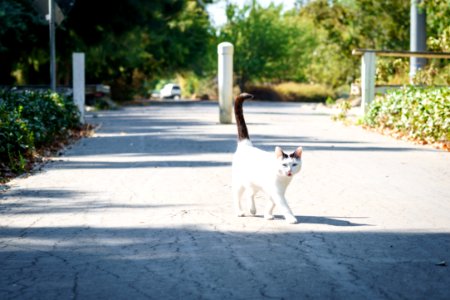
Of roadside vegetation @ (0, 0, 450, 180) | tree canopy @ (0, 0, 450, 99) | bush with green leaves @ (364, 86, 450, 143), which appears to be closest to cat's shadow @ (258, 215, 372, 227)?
roadside vegetation @ (0, 0, 450, 180)

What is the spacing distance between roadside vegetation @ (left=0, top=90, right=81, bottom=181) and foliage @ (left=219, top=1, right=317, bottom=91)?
46.8m

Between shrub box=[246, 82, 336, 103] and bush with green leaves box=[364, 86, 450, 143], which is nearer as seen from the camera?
bush with green leaves box=[364, 86, 450, 143]

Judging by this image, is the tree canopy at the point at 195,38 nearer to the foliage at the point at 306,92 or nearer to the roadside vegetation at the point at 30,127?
the foliage at the point at 306,92

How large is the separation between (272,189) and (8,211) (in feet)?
9.00

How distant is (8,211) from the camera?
840 cm

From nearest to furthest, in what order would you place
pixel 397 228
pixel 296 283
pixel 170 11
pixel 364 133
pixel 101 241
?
pixel 296 283
pixel 101 241
pixel 397 228
pixel 364 133
pixel 170 11

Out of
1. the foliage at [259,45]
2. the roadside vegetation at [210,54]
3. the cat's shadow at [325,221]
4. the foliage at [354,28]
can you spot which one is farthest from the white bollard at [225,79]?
the foliage at [259,45]

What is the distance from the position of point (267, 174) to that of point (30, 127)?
7614mm

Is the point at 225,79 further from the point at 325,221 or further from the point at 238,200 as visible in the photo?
the point at 325,221

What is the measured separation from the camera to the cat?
7406 millimetres

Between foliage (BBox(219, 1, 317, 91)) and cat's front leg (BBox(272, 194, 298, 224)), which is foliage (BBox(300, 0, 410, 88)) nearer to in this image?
foliage (BBox(219, 1, 317, 91))

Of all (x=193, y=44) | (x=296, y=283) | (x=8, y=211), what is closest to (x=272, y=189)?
(x=296, y=283)

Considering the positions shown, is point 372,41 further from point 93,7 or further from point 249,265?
point 249,265

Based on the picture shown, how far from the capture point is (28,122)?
14.2m
